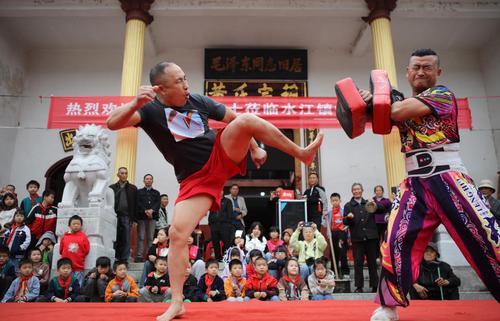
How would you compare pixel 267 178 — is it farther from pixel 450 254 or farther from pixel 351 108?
pixel 351 108

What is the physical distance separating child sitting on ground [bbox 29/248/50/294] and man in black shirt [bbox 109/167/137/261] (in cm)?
120

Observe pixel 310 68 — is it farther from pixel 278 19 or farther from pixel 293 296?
pixel 293 296

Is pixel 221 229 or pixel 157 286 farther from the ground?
pixel 221 229

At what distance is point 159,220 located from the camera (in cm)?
791

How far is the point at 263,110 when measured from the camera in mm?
9211

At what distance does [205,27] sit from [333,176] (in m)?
5.21

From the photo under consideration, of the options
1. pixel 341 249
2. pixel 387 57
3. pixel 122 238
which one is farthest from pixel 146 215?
pixel 387 57

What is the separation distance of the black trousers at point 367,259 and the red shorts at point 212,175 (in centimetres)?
422

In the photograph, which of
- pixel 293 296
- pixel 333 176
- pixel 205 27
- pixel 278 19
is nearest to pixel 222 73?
pixel 205 27

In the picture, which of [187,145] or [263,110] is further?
[263,110]

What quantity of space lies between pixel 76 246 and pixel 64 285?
0.63 meters

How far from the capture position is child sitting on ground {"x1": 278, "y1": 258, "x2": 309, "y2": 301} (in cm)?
554

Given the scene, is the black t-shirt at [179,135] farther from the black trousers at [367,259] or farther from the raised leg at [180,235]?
the black trousers at [367,259]

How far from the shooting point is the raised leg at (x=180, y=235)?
247 centimetres
